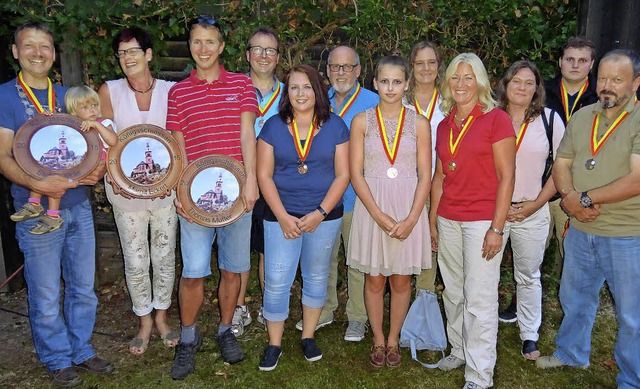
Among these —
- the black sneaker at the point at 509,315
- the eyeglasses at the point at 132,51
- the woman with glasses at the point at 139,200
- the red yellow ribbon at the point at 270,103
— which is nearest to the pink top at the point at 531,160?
the black sneaker at the point at 509,315

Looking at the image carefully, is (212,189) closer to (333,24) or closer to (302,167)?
(302,167)

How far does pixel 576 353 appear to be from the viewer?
399 cm

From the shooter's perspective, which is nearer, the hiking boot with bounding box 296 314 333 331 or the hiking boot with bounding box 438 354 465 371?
the hiking boot with bounding box 438 354 465 371

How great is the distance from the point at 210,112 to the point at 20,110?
46.1 inches

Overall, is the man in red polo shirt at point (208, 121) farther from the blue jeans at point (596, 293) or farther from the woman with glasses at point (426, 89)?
the blue jeans at point (596, 293)

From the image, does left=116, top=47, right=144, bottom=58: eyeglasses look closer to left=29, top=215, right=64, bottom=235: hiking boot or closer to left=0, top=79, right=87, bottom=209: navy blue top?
left=0, top=79, right=87, bottom=209: navy blue top

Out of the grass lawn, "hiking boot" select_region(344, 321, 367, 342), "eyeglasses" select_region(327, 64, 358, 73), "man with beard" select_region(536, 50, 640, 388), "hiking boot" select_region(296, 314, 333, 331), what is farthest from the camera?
"hiking boot" select_region(296, 314, 333, 331)

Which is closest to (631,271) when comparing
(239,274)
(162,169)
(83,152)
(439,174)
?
(439,174)

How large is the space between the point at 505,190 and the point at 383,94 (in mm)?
992

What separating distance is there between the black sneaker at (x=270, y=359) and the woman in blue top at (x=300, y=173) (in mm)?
533

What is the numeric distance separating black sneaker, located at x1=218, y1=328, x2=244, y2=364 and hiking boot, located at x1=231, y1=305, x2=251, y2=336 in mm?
264

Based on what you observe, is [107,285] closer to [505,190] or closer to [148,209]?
[148,209]

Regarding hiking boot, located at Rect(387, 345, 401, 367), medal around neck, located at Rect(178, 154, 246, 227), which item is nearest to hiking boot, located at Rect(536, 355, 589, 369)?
hiking boot, located at Rect(387, 345, 401, 367)

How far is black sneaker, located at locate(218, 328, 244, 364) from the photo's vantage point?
4.16m
